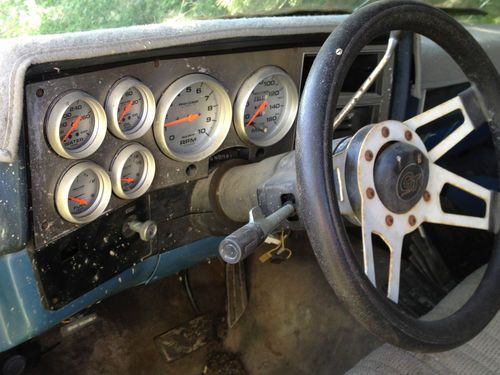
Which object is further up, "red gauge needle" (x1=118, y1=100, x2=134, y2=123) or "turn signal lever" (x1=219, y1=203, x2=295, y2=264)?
"red gauge needle" (x1=118, y1=100, x2=134, y2=123)

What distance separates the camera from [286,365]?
2.10 metres

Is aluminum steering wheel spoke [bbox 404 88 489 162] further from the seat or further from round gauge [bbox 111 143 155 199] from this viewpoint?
round gauge [bbox 111 143 155 199]

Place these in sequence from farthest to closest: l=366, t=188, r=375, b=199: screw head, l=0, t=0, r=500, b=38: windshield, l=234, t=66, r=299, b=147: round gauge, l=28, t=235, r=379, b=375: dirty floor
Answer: l=28, t=235, r=379, b=375: dirty floor
l=234, t=66, r=299, b=147: round gauge
l=0, t=0, r=500, b=38: windshield
l=366, t=188, r=375, b=199: screw head

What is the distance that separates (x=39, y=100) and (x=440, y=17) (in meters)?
0.80

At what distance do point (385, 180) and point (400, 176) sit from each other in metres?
0.03

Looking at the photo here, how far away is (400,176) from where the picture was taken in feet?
3.64

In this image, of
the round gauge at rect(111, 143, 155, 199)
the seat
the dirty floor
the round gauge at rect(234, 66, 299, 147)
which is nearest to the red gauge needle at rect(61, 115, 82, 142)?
the round gauge at rect(111, 143, 155, 199)

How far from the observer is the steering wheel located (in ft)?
3.16

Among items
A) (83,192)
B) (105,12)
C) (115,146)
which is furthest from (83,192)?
(105,12)

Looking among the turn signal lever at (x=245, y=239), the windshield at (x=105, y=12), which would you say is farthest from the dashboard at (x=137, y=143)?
the turn signal lever at (x=245, y=239)

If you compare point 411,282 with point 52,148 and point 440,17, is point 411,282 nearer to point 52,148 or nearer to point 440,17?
point 440,17

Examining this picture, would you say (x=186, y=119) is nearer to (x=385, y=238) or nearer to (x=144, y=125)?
(x=144, y=125)

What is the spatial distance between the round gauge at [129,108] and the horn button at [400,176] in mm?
512

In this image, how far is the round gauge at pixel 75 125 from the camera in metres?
1.13
